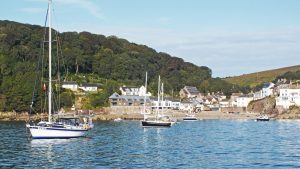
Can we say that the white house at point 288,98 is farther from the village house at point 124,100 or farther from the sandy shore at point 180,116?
the village house at point 124,100

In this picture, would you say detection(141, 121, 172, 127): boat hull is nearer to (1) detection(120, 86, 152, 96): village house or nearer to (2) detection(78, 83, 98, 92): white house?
(2) detection(78, 83, 98, 92): white house

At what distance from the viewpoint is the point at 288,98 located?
174 metres

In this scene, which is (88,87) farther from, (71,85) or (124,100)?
(124,100)

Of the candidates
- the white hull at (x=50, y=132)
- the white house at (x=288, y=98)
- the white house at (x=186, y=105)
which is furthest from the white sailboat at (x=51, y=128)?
the white house at (x=186, y=105)

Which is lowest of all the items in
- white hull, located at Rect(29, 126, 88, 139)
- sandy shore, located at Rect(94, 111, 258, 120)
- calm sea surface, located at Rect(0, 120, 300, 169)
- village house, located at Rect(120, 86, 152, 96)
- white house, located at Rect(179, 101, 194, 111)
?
calm sea surface, located at Rect(0, 120, 300, 169)

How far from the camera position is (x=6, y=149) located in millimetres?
49625

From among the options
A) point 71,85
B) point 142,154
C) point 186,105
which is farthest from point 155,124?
point 186,105

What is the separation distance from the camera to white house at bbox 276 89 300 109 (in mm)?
172875

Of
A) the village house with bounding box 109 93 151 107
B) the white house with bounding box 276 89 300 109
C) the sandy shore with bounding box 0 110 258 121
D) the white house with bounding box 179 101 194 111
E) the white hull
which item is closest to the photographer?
the white hull

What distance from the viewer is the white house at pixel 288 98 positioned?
173 meters

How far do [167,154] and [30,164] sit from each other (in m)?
13.5

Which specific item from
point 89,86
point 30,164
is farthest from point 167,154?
point 89,86

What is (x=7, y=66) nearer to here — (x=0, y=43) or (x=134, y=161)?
(x=0, y=43)

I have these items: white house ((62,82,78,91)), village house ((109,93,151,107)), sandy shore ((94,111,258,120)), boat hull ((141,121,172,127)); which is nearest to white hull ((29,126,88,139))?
boat hull ((141,121,172,127))
